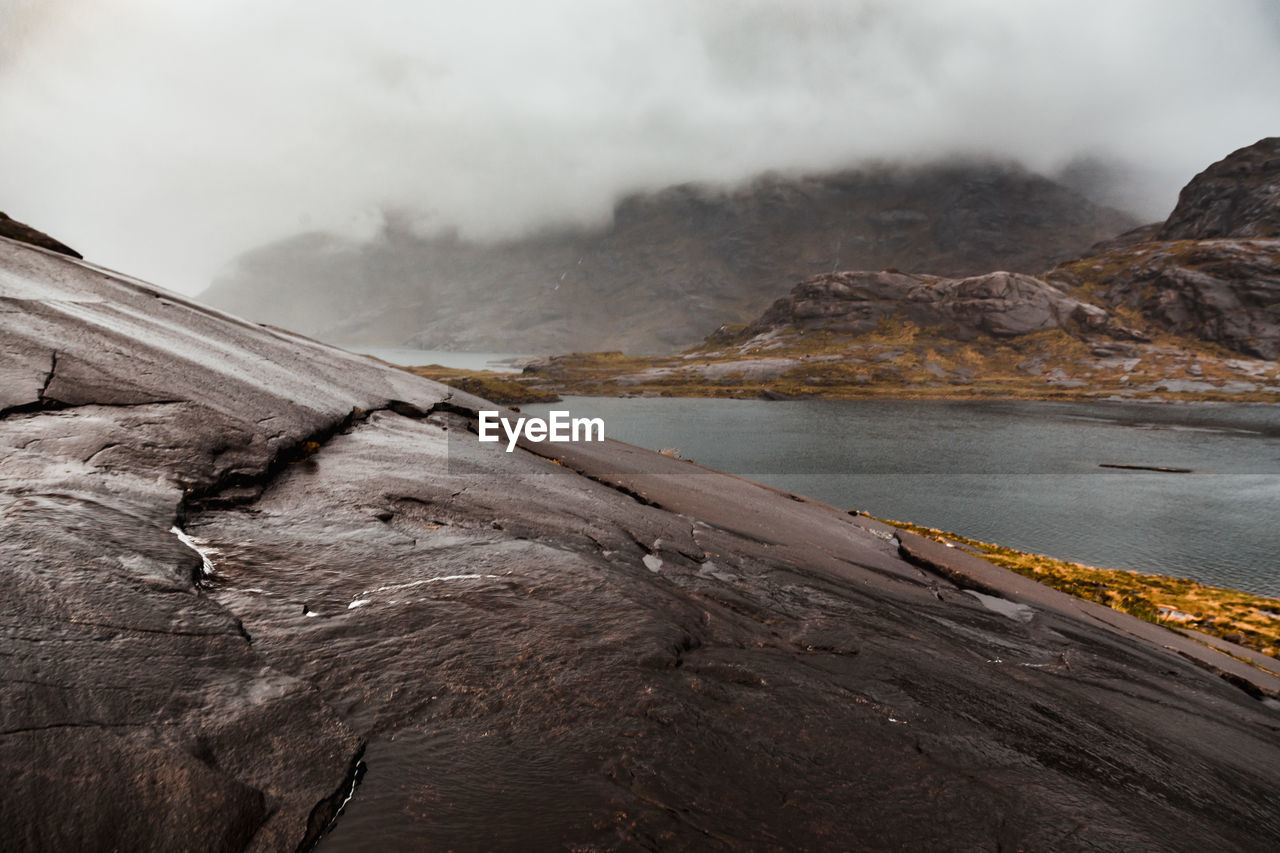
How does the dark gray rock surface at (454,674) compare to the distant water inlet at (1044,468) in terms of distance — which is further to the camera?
the distant water inlet at (1044,468)

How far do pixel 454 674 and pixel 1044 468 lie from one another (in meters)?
86.9

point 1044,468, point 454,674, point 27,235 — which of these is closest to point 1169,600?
point 454,674

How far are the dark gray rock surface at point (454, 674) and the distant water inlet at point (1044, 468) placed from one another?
39.3 meters

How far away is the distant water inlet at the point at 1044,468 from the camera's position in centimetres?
4647

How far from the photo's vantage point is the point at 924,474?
69.6 m

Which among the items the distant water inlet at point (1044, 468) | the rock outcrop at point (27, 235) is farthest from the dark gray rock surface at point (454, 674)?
the distant water inlet at point (1044, 468)

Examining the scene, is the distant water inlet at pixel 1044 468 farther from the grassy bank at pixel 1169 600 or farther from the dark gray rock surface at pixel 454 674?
the dark gray rock surface at pixel 454 674

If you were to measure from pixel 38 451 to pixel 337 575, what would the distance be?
450 cm

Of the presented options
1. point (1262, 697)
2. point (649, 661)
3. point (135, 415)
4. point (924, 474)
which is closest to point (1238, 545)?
point (924, 474)

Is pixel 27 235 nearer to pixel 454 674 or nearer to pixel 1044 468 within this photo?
pixel 454 674

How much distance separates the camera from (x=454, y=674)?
22.3 ft

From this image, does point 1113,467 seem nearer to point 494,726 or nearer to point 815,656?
point 815,656

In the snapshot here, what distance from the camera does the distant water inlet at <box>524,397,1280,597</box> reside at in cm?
4647

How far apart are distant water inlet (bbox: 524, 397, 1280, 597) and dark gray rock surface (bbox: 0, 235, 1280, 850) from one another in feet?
129
